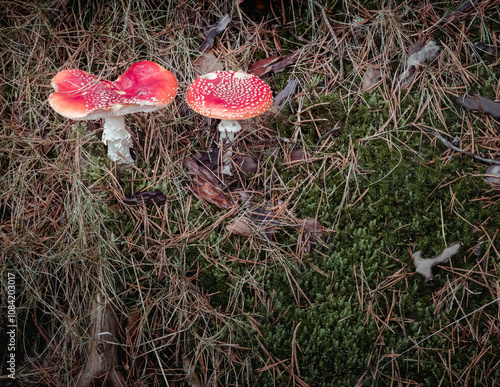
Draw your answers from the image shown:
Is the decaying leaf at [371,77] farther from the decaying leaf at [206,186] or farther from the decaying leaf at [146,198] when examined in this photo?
the decaying leaf at [146,198]

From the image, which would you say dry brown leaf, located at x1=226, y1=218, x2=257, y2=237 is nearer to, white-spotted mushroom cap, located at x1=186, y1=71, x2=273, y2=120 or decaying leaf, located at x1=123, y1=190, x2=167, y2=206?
decaying leaf, located at x1=123, y1=190, x2=167, y2=206

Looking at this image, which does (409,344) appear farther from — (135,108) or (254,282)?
(135,108)

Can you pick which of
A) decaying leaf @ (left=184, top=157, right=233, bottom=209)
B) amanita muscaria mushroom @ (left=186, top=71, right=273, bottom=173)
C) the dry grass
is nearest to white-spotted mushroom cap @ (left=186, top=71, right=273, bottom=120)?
amanita muscaria mushroom @ (left=186, top=71, right=273, bottom=173)

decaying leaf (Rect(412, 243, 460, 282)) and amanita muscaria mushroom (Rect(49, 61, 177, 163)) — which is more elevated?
amanita muscaria mushroom (Rect(49, 61, 177, 163))

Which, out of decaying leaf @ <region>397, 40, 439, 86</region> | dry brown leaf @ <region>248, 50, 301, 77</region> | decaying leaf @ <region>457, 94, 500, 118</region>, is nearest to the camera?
decaying leaf @ <region>457, 94, 500, 118</region>

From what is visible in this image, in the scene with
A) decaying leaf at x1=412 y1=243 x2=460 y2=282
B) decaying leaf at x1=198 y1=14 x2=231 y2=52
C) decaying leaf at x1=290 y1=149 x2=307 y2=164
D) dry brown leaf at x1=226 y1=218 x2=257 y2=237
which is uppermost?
decaying leaf at x1=198 y1=14 x2=231 y2=52

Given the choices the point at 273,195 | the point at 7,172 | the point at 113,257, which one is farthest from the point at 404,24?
the point at 7,172

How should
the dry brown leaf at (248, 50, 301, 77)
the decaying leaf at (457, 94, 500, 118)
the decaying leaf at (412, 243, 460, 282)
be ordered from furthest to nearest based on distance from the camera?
the dry brown leaf at (248, 50, 301, 77) → the decaying leaf at (457, 94, 500, 118) → the decaying leaf at (412, 243, 460, 282)
